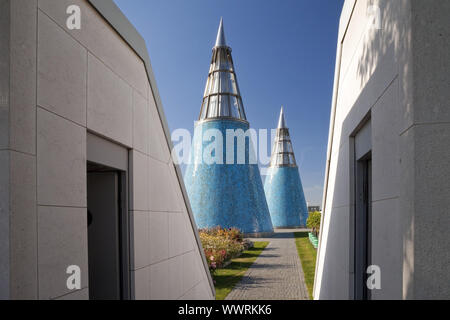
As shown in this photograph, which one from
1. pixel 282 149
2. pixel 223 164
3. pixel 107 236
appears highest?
pixel 282 149

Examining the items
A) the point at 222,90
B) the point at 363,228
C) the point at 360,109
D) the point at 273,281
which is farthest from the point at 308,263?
the point at 222,90

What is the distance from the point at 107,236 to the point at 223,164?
25.4 meters

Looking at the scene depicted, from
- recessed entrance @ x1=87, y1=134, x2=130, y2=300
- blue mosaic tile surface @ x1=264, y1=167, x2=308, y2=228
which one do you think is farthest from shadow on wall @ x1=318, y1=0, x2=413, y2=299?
blue mosaic tile surface @ x1=264, y1=167, x2=308, y2=228

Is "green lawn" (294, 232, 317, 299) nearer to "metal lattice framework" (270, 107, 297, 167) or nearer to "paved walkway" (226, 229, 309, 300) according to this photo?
"paved walkway" (226, 229, 309, 300)

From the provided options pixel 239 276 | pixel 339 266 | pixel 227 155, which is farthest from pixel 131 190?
pixel 227 155

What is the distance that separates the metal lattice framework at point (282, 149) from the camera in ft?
140

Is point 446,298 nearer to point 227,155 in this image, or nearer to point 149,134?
point 149,134

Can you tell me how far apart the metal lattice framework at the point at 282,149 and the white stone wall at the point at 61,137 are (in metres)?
38.2

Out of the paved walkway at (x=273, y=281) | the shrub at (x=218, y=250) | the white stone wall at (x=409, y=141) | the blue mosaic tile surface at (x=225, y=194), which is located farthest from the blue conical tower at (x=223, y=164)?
the white stone wall at (x=409, y=141)

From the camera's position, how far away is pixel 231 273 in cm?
1390

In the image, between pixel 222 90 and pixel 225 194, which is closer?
pixel 225 194

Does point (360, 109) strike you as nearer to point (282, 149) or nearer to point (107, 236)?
point (107, 236)

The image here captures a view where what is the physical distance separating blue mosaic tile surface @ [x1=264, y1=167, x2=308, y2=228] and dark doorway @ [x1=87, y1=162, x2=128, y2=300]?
128 ft

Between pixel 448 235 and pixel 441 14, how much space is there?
1.69 m
